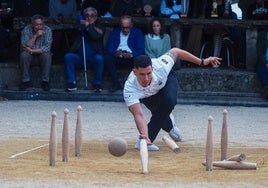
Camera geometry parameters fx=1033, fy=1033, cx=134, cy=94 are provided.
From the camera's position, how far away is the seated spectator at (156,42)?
67.3ft

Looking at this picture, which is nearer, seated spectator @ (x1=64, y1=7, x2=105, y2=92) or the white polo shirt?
the white polo shirt

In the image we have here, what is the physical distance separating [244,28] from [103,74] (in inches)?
124

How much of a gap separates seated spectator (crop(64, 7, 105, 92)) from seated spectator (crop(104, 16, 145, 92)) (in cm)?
20

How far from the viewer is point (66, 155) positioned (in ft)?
41.3

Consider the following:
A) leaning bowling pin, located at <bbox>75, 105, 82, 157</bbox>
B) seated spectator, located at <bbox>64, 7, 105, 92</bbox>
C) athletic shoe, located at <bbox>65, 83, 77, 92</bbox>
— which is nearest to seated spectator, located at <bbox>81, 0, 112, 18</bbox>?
seated spectator, located at <bbox>64, 7, 105, 92</bbox>

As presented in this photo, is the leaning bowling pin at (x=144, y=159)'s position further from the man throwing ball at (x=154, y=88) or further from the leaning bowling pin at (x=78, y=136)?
the leaning bowling pin at (x=78, y=136)

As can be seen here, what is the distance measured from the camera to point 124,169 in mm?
12172

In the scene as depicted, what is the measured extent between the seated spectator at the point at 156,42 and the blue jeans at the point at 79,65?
3.23 feet

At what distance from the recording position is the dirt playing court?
36.9ft

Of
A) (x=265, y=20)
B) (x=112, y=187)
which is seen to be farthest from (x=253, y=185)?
(x=265, y=20)

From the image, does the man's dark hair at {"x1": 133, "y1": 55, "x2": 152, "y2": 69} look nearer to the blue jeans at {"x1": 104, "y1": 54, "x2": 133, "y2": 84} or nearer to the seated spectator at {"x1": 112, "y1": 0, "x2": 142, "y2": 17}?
the blue jeans at {"x1": 104, "y1": 54, "x2": 133, "y2": 84}

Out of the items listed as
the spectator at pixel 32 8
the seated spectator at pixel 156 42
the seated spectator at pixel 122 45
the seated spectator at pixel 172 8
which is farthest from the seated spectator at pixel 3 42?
the seated spectator at pixel 172 8

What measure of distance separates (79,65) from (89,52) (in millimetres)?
343

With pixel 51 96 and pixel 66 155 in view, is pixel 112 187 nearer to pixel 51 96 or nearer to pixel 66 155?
pixel 66 155
